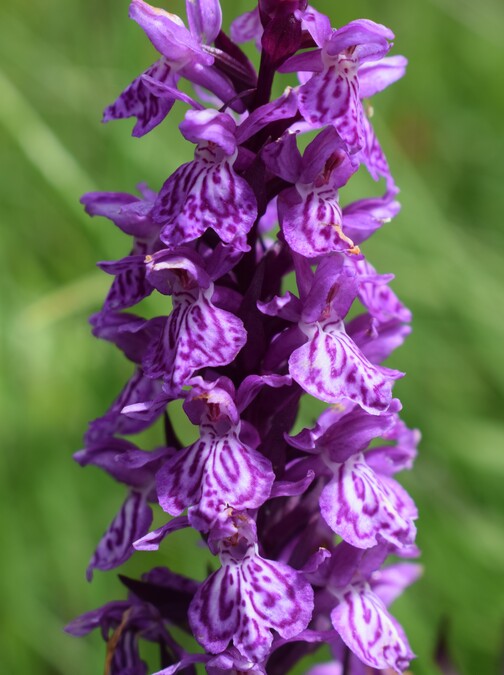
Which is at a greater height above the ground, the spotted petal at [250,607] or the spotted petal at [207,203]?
the spotted petal at [207,203]

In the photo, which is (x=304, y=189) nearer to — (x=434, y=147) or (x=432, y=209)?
(x=432, y=209)

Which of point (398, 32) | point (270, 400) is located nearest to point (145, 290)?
point (270, 400)

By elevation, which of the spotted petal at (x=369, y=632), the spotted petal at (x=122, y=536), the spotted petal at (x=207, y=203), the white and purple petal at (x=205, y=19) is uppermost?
the white and purple petal at (x=205, y=19)

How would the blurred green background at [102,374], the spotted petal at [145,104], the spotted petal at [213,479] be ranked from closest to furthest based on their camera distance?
1. the spotted petal at [213,479]
2. the spotted petal at [145,104]
3. the blurred green background at [102,374]

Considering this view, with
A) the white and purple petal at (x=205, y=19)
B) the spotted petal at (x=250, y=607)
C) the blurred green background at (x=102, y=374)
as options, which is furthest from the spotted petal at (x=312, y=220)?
the blurred green background at (x=102, y=374)

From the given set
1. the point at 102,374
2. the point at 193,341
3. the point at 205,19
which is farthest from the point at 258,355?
the point at 102,374

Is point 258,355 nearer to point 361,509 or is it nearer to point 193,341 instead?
point 193,341

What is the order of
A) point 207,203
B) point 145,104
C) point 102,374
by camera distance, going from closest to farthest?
point 207,203, point 145,104, point 102,374

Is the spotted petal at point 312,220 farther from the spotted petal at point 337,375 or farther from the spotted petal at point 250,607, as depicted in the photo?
the spotted petal at point 250,607
